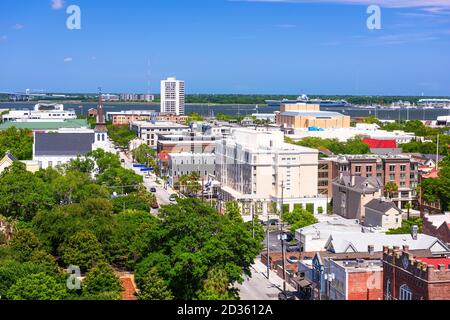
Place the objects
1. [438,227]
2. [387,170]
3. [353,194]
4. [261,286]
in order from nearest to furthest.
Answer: [261,286] < [438,227] < [353,194] < [387,170]

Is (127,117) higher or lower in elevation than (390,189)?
higher

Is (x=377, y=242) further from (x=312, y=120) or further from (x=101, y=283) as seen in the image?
(x=312, y=120)

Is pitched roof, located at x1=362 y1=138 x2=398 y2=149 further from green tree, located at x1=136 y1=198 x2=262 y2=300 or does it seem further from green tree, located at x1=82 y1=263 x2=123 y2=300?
green tree, located at x1=82 y1=263 x2=123 y2=300

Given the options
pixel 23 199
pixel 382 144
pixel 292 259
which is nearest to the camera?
pixel 292 259

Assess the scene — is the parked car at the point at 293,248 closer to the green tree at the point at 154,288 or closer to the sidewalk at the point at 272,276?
the sidewalk at the point at 272,276

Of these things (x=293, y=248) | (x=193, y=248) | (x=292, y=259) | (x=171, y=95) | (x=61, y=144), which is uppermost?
(x=171, y=95)

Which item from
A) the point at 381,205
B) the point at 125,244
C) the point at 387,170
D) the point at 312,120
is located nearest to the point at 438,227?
the point at 381,205
